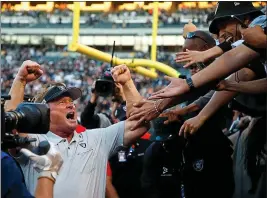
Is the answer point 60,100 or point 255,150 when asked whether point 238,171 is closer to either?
point 255,150

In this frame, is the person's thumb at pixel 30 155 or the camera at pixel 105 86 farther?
the camera at pixel 105 86

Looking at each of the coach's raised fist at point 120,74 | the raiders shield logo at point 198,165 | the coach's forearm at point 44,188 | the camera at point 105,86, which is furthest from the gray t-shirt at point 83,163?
the camera at point 105,86

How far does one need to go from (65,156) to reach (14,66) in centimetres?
2371

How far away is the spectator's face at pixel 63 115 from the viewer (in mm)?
3488

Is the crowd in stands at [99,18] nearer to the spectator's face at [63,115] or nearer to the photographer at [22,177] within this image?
the spectator's face at [63,115]

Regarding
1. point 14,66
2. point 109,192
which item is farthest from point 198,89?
point 14,66

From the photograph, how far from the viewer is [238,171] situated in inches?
205

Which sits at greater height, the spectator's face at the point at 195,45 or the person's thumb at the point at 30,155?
the spectator's face at the point at 195,45

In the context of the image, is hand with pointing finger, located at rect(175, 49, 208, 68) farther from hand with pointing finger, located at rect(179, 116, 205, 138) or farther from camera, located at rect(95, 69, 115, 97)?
camera, located at rect(95, 69, 115, 97)

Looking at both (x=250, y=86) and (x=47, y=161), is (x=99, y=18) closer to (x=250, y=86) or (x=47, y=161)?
(x=250, y=86)

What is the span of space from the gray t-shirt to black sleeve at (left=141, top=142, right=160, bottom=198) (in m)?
0.70

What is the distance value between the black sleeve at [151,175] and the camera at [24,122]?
183cm

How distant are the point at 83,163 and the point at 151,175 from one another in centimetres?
105

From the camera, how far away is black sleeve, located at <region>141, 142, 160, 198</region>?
13.7ft
